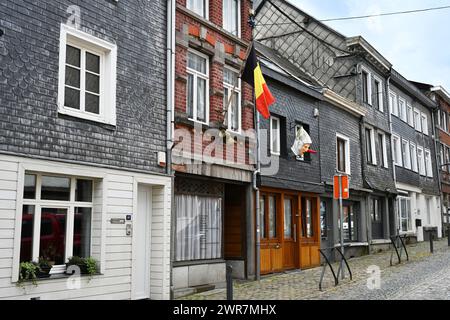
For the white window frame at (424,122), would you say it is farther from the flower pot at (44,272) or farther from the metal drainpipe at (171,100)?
the flower pot at (44,272)

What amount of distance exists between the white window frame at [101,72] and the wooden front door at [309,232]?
29.3 ft

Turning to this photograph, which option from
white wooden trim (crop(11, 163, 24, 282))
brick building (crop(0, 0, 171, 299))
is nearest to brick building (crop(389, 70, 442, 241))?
brick building (crop(0, 0, 171, 299))

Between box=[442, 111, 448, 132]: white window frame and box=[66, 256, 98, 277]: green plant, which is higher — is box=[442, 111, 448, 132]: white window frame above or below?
above

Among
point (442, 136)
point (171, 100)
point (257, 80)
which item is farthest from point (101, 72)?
point (442, 136)

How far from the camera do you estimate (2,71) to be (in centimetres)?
781

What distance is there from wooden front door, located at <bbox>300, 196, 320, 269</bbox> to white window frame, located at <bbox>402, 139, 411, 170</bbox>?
12.8 metres

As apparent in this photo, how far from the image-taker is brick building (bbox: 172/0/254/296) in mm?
11672

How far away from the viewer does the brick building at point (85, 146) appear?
7941 millimetres

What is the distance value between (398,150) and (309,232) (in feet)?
41.3

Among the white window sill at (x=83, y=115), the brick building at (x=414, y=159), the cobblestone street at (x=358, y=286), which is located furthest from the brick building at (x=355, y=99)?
the white window sill at (x=83, y=115)

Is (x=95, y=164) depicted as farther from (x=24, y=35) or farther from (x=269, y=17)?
(x=269, y=17)

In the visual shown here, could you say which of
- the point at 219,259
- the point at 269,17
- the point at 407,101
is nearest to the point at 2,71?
the point at 219,259

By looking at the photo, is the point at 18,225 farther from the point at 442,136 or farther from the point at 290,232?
the point at 442,136

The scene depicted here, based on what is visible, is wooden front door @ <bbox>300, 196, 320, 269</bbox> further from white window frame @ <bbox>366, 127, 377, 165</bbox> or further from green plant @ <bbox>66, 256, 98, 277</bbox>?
Answer: green plant @ <bbox>66, 256, 98, 277</bbox>
